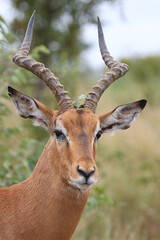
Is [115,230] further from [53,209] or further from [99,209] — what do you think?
[53,209]

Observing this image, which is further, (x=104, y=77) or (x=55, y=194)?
(x=104, y=77)

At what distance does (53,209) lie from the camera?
451cm

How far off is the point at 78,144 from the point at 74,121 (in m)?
0.30

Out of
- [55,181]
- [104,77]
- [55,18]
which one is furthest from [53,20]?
[55,181]

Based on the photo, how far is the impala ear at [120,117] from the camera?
5035 millimetres

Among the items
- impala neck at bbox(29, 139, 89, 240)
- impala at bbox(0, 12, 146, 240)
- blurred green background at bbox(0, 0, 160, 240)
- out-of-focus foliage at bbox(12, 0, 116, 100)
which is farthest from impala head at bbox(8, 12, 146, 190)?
out-of-focus foliage at bbox(12, 0, 116, 100)

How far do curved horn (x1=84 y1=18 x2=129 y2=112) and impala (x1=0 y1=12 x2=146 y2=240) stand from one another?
2 cm

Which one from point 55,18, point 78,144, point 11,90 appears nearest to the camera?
point 78,144

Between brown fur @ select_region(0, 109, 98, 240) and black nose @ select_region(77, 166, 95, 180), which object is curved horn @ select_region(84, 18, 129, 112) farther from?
black nose @ select_region(77, 166, 95, 180)

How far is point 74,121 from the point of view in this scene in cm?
451

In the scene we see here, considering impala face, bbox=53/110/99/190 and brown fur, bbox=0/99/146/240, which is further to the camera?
brown fur, bbox=0/99/146/240

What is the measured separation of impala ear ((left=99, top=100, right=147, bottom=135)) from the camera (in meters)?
5.04

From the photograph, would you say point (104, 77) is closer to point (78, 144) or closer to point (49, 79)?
point (49, 79)

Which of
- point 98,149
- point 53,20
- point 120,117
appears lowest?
point 120,117
